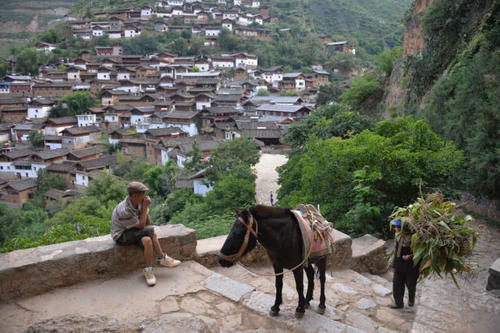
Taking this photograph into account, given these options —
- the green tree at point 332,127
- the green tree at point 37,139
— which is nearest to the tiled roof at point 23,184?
the green tree at point 37,139

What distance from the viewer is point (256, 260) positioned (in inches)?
208

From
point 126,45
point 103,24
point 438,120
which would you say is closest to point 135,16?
point 103,24

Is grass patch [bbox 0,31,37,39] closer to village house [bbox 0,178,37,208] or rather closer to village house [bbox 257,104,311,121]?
village house [bbox 0,178,37,208]

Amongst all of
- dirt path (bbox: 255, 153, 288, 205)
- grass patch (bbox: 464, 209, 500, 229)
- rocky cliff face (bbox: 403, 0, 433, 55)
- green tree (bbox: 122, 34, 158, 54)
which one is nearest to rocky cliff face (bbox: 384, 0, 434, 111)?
rocky cliff face (bbox: 403, 0, 433, 55)

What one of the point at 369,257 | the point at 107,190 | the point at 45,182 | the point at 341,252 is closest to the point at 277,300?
the point at 341,252

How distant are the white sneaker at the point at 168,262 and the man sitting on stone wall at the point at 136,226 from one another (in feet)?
0.42

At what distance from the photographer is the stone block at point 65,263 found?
3439 mm

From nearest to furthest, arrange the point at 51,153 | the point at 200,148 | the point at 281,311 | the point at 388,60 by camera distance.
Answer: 1. the point at 281,311
2. the point at 388,60
3. the point at 200,148
4. the point at 51,153

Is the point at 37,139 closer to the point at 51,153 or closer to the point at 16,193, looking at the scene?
the point at 51,153

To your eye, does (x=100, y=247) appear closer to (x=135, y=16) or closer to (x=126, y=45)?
(x=126, y=45)

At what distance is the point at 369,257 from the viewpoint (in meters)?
6.01

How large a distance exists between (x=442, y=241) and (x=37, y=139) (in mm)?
43474

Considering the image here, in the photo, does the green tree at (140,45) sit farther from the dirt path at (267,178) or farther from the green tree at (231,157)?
the green tree at (231,157)

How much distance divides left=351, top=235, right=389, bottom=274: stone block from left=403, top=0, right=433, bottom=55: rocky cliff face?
1759 cm
